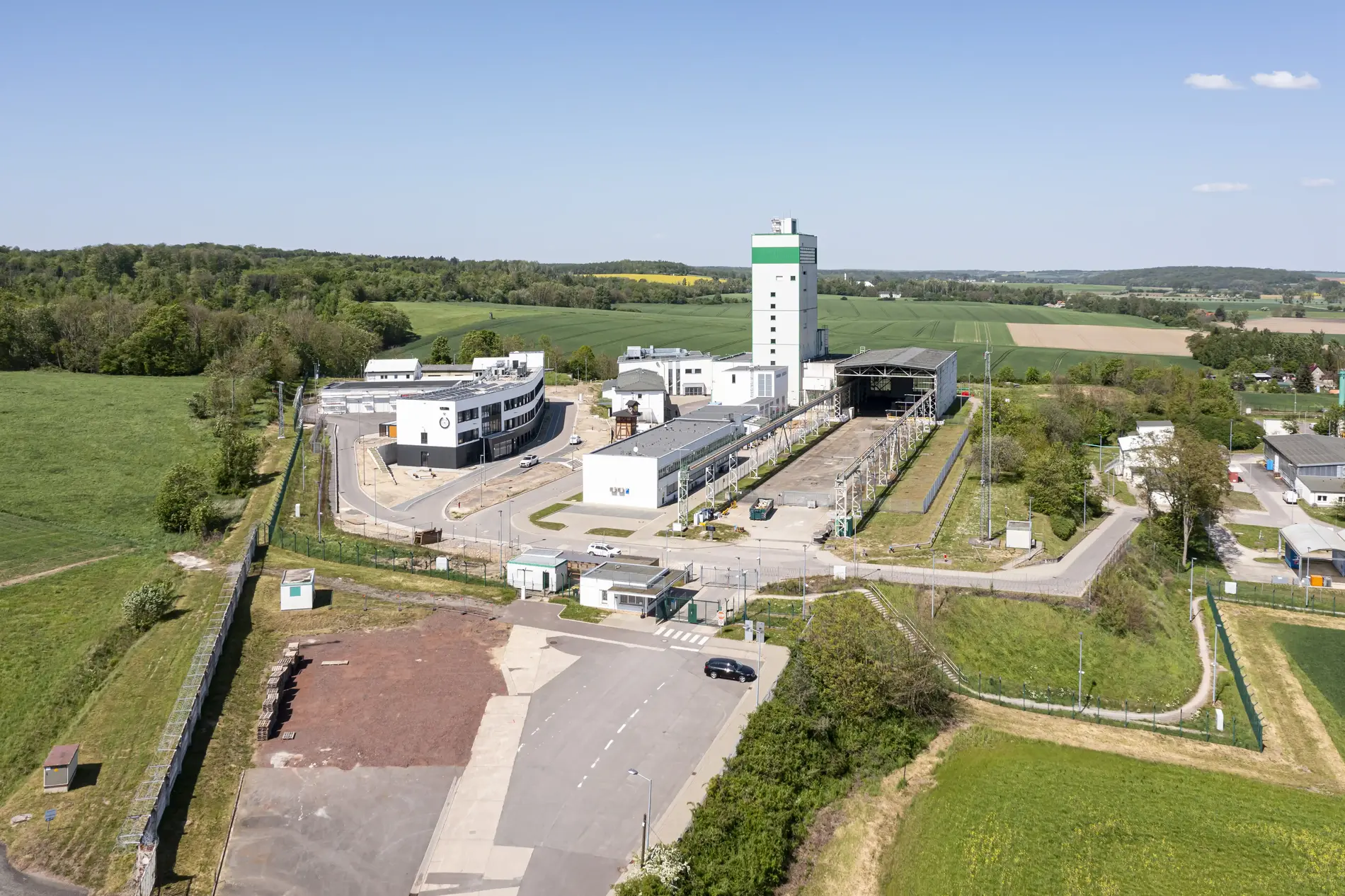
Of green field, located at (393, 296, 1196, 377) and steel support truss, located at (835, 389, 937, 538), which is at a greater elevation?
green field, located at (393, 296, 1196, 377)

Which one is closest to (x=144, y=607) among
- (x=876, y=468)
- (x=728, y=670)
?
(x=728, y=670)

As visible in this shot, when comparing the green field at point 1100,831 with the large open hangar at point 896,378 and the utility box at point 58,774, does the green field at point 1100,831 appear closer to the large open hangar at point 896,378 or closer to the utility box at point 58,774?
the utility box at point 58,774

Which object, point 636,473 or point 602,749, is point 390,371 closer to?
point 636,473

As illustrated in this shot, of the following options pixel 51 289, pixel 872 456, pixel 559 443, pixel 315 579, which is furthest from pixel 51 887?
pixel 51 289

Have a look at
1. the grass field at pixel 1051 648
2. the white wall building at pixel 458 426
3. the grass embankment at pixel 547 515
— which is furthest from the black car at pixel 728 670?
the white wall building at pixel 458 426

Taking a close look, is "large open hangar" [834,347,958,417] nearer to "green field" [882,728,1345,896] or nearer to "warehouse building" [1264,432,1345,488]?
"warehouse building" [1264,432,1345,488]

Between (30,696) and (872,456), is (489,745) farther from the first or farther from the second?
(872,456)

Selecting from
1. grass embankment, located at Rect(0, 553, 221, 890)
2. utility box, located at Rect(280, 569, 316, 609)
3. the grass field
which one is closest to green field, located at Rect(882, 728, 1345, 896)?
the grass field
